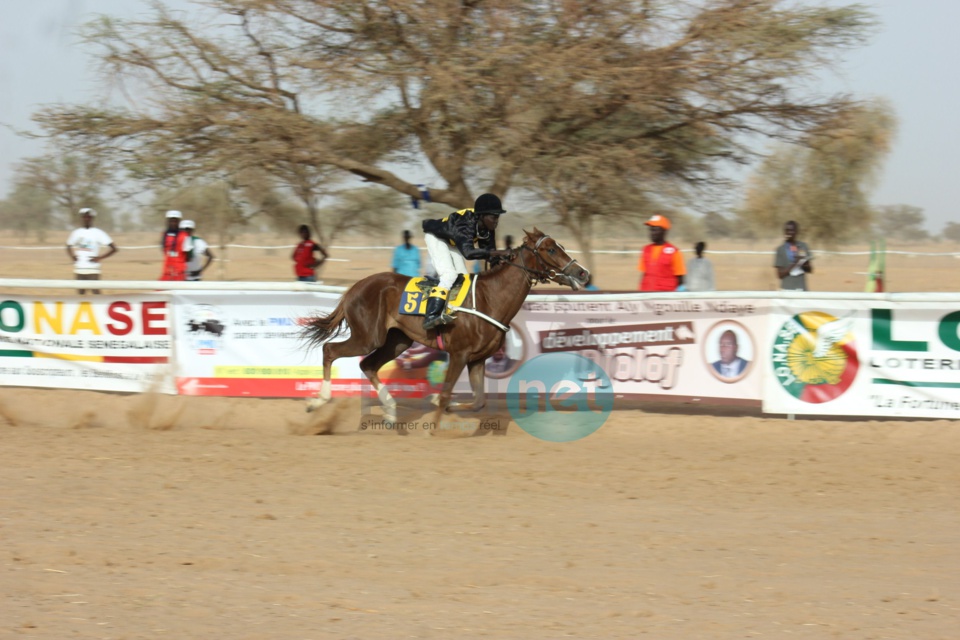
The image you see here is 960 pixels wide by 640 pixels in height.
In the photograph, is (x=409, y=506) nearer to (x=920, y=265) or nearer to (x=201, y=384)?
(x=201, y=384)

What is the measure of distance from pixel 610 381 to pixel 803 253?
3224 millimetres

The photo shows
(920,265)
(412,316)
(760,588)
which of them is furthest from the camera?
(920,265)

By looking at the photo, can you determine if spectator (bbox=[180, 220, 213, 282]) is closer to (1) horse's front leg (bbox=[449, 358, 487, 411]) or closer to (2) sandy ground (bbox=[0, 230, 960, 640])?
(2) sandy ground (bbox=[0, 230, 960, 640])

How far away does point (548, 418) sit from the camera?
1029 cm

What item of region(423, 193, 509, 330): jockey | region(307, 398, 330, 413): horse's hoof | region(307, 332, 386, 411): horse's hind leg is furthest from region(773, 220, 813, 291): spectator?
region(307, 398, 330, 413): horse's hoof

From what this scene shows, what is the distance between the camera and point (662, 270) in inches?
445

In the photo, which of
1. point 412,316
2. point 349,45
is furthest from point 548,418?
point 349,45

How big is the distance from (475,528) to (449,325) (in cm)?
353

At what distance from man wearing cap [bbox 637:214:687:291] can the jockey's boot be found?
2.79 metres

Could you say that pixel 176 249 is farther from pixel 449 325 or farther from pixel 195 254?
pixel 449 325

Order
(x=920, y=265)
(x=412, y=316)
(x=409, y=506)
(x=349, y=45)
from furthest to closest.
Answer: (x=920, y=265)
(x=349, y=45)
(x=412, y=316)
(x=409, y=506)

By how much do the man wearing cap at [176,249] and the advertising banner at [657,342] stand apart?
16.5ft

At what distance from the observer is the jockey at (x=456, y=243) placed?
944cm

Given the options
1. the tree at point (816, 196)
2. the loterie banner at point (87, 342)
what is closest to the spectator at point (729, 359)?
the loterie banner at point (87, 342)
